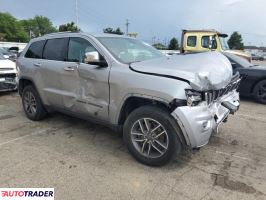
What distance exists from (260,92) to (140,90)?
591 cm

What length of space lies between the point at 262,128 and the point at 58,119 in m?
4.12

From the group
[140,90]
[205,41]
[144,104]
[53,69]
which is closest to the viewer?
[140,90]

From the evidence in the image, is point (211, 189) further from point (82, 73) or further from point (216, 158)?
point (82, 73)

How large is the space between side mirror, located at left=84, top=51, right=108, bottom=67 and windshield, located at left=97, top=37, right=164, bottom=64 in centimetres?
20

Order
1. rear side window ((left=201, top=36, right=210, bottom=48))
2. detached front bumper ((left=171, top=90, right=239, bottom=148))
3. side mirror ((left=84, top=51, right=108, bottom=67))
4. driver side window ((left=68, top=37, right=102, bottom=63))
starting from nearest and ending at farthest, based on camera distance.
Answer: detached front bumper ((left=171, top=90, right=239, bottom=148)) → side mirror ((left=84, top=51, right=108, bottom=67)) → driver side window ((left=68, top=37, right=102, bottom=63)) → rear side window ((left=201, top=36, right=210, bottom=48))

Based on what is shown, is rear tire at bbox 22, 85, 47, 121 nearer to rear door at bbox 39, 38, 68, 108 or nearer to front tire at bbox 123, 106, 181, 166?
rear door at bbox 39, 38, 68, 108

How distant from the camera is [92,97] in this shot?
4.64 metres

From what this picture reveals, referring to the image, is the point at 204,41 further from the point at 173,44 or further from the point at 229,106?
the point at 173,44

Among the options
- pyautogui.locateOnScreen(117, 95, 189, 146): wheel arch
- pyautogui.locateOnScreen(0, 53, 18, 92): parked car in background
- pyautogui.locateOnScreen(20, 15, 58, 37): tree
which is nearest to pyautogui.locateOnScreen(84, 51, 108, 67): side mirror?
pyautogui.locateOnScreen(117, 95, 189, 146): wheel arch

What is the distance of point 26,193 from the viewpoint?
339cm

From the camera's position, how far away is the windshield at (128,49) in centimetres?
457

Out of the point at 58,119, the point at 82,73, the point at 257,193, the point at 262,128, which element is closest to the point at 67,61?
the point at 82,73

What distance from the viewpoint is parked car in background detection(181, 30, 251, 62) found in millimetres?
13469

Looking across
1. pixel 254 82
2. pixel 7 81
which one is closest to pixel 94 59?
pixel 7 81
